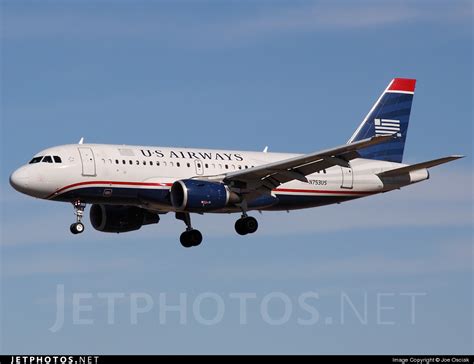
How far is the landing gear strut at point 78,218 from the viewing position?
210ft

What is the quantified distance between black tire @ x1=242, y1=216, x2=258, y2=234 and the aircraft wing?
1542 mm

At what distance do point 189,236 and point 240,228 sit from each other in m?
3.12

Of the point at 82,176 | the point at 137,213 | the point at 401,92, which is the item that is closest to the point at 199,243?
the point at 137,213

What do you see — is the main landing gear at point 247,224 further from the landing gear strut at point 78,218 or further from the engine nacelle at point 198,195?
the landing gear strut at point 78,218

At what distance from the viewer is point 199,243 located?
6869 centimetres

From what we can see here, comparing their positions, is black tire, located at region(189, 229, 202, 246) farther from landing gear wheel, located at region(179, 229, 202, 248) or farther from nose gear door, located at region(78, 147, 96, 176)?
nose gear door, located at region(78, 147, 96, 176)

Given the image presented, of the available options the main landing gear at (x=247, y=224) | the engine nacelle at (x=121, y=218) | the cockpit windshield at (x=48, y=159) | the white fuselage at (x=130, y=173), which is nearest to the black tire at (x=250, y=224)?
the main landing gear at (x=247, y=224)

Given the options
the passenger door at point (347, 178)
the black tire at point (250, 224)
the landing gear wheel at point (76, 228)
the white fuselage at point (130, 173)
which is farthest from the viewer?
the passenger door at point (347, 178)

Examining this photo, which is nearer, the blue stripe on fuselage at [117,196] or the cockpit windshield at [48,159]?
the blue stripe on fuselage at [117,196]

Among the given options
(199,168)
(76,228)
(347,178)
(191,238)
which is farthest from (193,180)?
(347,178)

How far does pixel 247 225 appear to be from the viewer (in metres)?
66.5

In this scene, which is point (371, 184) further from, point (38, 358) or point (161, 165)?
point (38, 358)

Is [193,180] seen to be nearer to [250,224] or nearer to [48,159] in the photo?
[250,224]

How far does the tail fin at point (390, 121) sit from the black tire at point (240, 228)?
9.10 m
